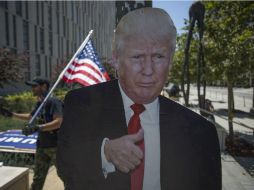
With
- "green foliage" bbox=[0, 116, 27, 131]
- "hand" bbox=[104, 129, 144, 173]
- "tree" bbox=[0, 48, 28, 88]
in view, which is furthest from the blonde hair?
"tree" bbox=[0, 48, 28, 88]

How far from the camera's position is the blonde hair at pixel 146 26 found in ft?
4.83

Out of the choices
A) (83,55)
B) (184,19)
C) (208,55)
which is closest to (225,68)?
(208,55)

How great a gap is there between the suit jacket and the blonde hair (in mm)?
397

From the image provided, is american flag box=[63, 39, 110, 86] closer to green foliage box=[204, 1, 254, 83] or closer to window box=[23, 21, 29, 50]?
green foliage box=[204, 1, 254, 83]

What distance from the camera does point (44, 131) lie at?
4.71 metres

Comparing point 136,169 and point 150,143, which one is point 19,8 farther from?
point 136,169

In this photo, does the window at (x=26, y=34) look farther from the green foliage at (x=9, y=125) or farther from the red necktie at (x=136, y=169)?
the red necktie at (x=136, y=169)

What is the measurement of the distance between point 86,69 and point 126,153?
4907mm

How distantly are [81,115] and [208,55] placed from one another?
9.05m

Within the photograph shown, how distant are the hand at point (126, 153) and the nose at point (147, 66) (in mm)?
350

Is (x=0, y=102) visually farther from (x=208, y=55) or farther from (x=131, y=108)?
(x=208, y=55)

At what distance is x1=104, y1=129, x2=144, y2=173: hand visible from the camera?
1227mm

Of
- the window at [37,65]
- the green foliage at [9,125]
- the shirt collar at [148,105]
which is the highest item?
the window at [37,65]

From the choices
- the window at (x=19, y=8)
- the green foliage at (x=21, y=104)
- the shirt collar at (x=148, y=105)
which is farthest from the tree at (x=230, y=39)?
the window at (x=19, y=8)
